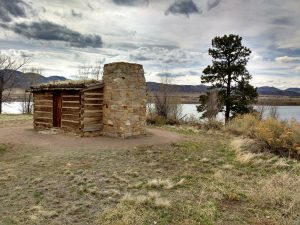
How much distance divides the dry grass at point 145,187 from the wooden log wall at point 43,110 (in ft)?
19.0

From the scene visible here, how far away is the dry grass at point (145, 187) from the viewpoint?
673cm

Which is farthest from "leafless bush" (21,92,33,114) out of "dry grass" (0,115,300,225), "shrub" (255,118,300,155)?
"shrub" (255,118,300,155)

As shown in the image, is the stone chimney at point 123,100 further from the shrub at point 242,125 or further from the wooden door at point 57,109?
the shrub at point 242,125

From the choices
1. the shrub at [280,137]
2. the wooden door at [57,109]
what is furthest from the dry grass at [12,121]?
the shrub at [280,137]

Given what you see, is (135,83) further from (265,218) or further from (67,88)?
(265,218)

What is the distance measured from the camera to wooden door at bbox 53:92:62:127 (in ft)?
61.7

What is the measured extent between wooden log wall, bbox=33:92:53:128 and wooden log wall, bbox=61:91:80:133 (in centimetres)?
137

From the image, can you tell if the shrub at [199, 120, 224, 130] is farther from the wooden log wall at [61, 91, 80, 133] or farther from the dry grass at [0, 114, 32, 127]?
the dry grass at [0, 114, 32, 127]

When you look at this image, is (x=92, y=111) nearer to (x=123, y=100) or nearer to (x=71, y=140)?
(x=123, y=100)

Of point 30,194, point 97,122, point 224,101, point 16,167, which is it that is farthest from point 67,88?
point 224,101

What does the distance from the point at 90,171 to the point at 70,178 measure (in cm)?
97

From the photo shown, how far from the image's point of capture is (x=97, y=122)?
57.6 feet

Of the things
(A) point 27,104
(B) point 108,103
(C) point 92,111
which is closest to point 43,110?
(C) point 92,111

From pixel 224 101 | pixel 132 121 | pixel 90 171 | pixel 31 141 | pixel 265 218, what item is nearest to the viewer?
pixel 265 218
